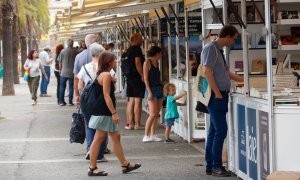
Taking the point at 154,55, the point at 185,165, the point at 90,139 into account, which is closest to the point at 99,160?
the point at 90,139

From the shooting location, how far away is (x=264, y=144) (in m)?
8.23

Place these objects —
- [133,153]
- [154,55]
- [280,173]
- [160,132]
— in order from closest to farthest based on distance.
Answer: [280,173] → [133,153] → [154,55] → [160,132]

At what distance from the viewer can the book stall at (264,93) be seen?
783 centimetres

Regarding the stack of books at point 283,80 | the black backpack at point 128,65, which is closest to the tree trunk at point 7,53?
the black backpack at point 128,65

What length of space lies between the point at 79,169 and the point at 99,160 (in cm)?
63

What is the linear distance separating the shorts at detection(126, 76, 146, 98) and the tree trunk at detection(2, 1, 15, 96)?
1394cm

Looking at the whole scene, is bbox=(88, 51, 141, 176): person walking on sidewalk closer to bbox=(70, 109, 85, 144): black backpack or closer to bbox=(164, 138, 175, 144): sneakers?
bbox=(70, 109, 85, 144): black backpack

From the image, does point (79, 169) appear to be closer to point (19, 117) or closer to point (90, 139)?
point (90, 139)

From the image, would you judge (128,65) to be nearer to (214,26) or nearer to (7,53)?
(214,26)

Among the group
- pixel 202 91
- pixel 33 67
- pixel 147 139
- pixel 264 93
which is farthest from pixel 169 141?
pixel 33 67

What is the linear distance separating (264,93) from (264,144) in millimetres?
554

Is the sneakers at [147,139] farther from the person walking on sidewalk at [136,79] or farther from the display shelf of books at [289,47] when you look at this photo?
the display shelf of books at [289,47]

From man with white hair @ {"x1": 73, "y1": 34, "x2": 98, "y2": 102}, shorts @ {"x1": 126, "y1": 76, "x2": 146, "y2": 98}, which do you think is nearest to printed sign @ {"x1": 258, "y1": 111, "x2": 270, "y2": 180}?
man with white hair @ {"x1": 73, "y1": 34, "x2": 98, "y2": 102}

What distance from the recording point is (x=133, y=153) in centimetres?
1200
